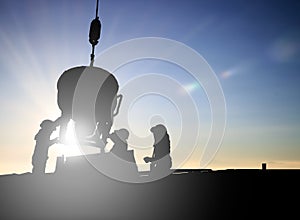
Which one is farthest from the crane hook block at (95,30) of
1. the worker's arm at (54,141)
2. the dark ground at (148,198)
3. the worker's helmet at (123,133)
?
the dark ground at (148,198)

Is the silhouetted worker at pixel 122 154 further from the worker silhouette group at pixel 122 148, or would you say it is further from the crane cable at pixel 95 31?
the crane cable at pixel 95 31

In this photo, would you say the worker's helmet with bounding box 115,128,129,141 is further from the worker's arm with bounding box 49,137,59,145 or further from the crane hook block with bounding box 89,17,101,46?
the crane hook block with bounding box 89,17,101,46

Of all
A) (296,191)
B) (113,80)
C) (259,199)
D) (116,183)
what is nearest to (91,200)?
(116,183)

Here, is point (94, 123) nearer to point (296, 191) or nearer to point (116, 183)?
point (116, 183)

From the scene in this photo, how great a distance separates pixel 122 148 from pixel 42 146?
2375 millimetres

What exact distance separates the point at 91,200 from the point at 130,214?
1.04 metres

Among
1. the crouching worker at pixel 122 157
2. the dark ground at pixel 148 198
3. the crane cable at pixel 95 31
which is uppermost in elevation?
the crane cable at pixel 95 31

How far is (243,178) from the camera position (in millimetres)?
8617

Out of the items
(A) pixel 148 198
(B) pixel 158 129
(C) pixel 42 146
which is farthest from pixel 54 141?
(A) pixel 148 198

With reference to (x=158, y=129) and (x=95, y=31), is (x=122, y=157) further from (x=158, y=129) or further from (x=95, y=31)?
(x=95, y=31)

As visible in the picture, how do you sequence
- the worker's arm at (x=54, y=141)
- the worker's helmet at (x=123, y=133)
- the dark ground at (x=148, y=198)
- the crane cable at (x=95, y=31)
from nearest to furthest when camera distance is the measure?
1. the dark ground at (x=148, y=198)
2. the worker's arm at (x=54, y=141)
3. the worker's helmet at (x=123, y=133)
4. the crane cable at (x=95, y=31)

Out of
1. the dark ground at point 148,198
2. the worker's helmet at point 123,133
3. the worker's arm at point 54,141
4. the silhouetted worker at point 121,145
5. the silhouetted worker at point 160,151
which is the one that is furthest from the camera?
the silhouetted worker at point 160,151

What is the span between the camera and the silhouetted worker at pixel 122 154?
30.8 ft

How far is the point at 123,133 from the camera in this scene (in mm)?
10930
